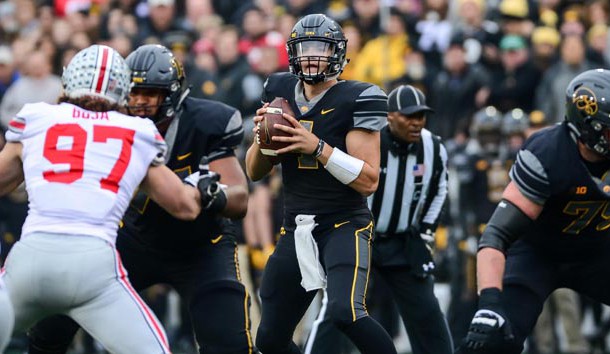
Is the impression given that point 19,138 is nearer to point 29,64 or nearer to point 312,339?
point 312,339

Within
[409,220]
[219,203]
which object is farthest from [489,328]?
[409,220]

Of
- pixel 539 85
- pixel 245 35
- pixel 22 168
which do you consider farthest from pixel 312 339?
pixel 245 35

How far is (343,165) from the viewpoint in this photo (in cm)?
618

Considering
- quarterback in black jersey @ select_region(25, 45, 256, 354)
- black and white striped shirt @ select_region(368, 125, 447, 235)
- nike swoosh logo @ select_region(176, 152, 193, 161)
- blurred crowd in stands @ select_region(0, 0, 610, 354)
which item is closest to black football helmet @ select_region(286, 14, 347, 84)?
quarterback in black jersey @ select_region(25, 45, 256, 354)

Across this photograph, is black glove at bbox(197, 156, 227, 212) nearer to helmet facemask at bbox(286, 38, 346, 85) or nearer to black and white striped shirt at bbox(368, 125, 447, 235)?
helmet facemask at bbox(286, 38, 346, 85)

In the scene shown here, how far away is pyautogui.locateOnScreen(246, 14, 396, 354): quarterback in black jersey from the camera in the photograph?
6211 millimetres

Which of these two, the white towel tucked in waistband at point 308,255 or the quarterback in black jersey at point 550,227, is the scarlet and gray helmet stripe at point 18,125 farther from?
the quarterback in black jersey at point 550,227

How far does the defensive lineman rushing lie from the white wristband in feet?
3.20

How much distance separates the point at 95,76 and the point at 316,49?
1386 mm

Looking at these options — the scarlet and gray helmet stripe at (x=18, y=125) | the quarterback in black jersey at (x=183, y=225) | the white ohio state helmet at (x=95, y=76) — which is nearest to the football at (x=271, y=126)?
the quarterback in black jersey at (x=183, y=225)

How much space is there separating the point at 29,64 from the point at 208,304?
581cm

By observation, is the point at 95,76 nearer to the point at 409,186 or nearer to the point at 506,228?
the point at 506,228

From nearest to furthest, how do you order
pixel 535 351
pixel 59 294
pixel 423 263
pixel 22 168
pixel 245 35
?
1. pixel 59 294
2. pixel 22 168
3. pixel 423 263
4. pixel 535 351
5. pixel 245 35

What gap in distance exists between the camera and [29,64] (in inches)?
455
